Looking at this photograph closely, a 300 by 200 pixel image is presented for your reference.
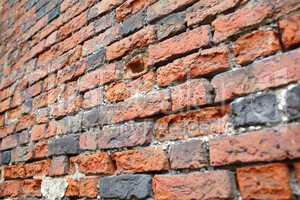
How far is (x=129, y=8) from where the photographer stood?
1292 millimetres

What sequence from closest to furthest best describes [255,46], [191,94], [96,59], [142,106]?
[255,46], [191,94], [142,106], [96,59]

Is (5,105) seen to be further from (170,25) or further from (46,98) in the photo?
(170,25)

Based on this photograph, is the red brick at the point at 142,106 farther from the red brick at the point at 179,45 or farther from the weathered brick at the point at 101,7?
the weathered brick at the point at 101,7

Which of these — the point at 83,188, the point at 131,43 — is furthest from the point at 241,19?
the point at 83,188

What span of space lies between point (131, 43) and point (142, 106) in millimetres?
255

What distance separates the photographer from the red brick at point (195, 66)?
0.96 m

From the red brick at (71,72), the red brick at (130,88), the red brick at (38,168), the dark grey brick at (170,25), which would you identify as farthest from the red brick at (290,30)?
the red brick at (38,168)

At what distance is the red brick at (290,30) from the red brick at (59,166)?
915mm

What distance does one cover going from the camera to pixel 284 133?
2.58 ft

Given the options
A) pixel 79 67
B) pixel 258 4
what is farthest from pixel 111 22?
pixel 258 4

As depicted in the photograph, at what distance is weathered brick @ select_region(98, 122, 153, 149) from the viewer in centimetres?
108

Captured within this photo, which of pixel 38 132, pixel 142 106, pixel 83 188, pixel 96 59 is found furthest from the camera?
pixel 38 132

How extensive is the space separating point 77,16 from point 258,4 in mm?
888

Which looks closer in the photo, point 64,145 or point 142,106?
point 142,106
